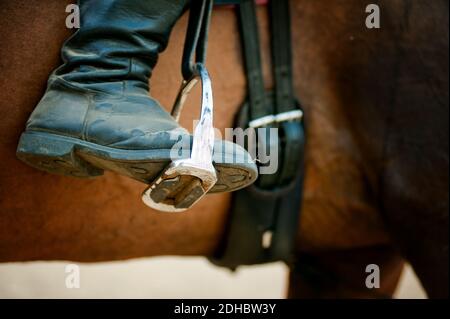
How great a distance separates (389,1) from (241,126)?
49cm

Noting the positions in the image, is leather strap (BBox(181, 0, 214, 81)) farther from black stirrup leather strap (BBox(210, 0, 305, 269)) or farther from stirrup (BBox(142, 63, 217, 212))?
black stirrup leather strap (BBox(210, 0, 305, 269))

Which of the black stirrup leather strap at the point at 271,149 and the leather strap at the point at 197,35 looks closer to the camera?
the leather strap at the point at 197,35

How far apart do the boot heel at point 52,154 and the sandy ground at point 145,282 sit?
182 cm

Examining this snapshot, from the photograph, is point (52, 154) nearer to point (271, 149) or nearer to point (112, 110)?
point (112, 110)

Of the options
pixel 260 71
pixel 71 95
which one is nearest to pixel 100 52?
pixel 71 95

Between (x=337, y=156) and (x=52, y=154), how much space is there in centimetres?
82

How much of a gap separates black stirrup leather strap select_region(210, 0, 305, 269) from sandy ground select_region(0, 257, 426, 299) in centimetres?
137

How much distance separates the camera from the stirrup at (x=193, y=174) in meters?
1.08

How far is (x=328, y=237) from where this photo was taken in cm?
184

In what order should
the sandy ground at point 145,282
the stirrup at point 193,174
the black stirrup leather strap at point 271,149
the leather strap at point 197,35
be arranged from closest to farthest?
1. the stirrup at point 193,174
2. the leather strap at point 197,35
3. the black stirrup leather strap at point 271,149
4. the sandy ground at point 145,282

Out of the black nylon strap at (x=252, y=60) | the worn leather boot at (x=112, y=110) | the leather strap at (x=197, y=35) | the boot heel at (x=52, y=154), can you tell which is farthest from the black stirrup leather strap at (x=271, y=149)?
the boot heel at (x=52, y=154)

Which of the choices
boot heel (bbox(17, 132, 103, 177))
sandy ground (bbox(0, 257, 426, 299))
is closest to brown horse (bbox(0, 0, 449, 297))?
boot heel (bbox(17, 132, 103, 177))

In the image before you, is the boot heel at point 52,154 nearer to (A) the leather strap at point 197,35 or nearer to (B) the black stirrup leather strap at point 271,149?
(A) the leather strap at point 197,35
